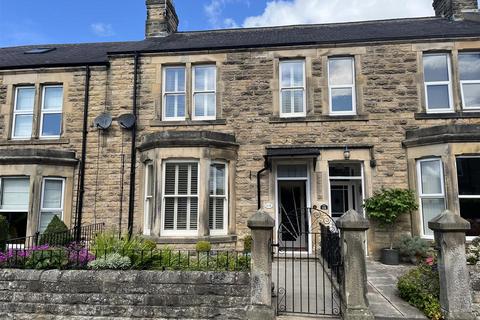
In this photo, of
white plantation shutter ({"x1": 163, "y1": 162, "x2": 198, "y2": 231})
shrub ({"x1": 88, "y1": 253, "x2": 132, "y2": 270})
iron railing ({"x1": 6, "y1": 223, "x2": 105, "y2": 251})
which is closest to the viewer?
shrub ({"x1": 88, "y1": 253, "x2": 132, "y2": 270})

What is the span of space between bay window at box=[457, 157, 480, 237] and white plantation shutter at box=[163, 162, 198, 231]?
745cm

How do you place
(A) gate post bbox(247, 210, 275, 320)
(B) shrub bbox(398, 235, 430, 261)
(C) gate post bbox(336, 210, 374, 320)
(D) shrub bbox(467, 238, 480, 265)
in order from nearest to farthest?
(C) gate post bbox(336, 210, 374, 320)
(A) gate post bbox(247, 210, 275, 320)
(D) shrub bbox(467, 238, 480, 265)
(B) shrub bbox(398, 235, 430, 261)

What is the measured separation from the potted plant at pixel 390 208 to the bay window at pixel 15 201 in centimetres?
1036

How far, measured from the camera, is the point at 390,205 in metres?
10.2

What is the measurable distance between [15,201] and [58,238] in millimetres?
2291

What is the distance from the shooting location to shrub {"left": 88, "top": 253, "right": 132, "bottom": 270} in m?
6.59

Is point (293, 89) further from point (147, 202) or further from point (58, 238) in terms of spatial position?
point (58, 238)

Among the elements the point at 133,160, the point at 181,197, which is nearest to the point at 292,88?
the point at 181,197

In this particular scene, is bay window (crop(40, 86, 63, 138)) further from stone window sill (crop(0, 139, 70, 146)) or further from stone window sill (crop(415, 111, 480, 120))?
stone window sill (crop(415, 111, 480, 120))

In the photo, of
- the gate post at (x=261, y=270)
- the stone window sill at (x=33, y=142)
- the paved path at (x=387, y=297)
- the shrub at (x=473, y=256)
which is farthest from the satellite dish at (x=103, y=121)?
the shrub at (x=473, y=256)

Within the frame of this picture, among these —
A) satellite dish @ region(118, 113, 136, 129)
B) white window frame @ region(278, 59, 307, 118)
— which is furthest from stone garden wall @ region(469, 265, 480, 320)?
satellite dish @ region(118, 113, 136, 129)

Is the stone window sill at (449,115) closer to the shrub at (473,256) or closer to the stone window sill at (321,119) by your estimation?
the stone window sill at (321,119)

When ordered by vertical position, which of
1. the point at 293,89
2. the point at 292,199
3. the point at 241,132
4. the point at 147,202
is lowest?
the point at 147,202

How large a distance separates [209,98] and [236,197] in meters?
3.41
